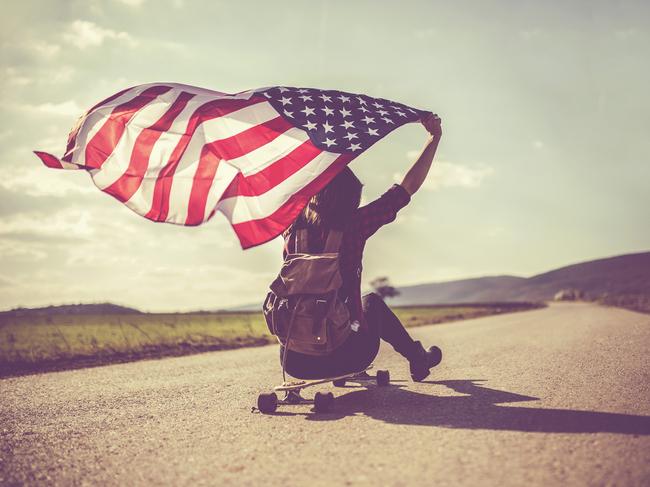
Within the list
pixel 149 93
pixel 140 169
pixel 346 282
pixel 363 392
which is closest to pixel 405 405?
pixel 363 392

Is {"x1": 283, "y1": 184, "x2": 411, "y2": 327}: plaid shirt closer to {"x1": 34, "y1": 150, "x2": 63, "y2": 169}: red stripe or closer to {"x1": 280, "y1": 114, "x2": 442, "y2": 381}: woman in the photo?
{"x1": 280, "y1": 114, "x2": 442, "y2": 381}: woman

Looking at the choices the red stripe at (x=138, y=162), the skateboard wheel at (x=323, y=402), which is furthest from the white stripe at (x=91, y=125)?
the skateboard wheel at (x=323, y=402)

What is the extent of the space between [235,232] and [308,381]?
1.43 metres

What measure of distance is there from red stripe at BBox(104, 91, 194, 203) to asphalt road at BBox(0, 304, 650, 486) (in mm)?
2018

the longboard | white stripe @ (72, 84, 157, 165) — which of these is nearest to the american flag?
white stripe @ (72, 84, 157, 165)

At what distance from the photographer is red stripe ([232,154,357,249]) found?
4.14 metres

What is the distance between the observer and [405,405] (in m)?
Result: 3.90

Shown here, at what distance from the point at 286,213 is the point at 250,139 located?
1.01 meters

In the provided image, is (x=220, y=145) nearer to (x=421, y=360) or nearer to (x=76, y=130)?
(x=76, y=130)

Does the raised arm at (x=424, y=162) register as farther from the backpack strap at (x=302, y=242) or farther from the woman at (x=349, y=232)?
the backpack strap at (x=302, y=242)

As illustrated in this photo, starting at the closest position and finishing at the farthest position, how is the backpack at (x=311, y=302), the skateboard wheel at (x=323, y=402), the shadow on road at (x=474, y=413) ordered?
1. the shadow on road at (x=474, y=413)
2. the backpack at (x=311, y=302)
3. the skateboard wheel at (x=323, y=402)

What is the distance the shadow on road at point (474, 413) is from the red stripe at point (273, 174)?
1.99 metres

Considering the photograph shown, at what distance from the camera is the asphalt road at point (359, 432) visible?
2441 millimetres

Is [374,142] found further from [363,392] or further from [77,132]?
[77,132]
